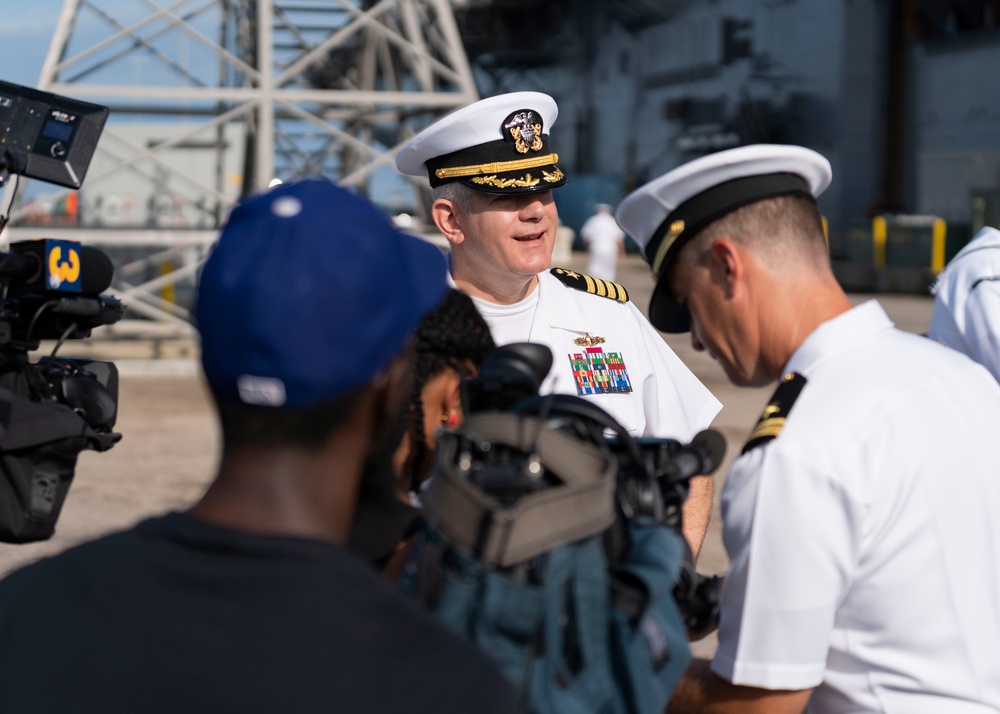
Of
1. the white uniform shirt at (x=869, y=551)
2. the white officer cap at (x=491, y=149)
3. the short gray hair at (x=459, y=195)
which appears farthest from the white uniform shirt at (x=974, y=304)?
the white uniform shirt at (x=869, y=551)

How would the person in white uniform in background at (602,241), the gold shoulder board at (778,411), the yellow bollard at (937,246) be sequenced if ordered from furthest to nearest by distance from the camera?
the yellow bollard at (937,246) < the person in white uniform in background at (602,241) < the gold shoulder board at (778,411)

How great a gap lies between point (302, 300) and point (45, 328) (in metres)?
1.60

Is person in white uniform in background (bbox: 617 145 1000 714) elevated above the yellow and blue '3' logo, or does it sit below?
below

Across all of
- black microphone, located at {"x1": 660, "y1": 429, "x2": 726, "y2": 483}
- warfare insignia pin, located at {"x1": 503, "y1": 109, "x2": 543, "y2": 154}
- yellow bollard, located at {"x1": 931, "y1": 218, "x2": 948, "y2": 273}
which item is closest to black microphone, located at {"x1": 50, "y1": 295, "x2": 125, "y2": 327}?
warfare insignia pin, located at {"x1": 503, "y1": 109, "x2": 543, "y2": 154}

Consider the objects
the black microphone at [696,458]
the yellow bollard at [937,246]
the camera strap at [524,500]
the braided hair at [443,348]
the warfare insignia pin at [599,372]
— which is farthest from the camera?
the yellow bollard at [937,246]

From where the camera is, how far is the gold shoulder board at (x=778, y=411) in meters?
1.74

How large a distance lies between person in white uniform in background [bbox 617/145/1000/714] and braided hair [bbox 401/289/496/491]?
38 cm

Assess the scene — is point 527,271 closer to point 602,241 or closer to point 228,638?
point 228,638

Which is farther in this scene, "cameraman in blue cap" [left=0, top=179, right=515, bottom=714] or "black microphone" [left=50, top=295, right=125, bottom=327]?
"black microphone" [left=50, top=295, right=125, bottom=327]

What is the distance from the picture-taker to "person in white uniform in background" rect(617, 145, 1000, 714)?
167 cm

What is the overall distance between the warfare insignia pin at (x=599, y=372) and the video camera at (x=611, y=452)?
125 cm

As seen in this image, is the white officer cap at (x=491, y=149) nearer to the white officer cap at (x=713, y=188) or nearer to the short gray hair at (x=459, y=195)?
the short gray hair at (x=459, y=195)

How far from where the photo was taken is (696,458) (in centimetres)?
162

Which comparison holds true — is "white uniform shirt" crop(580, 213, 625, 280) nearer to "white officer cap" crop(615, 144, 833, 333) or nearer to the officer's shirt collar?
"white officer cap" crop(615, 144, 833, 333)
